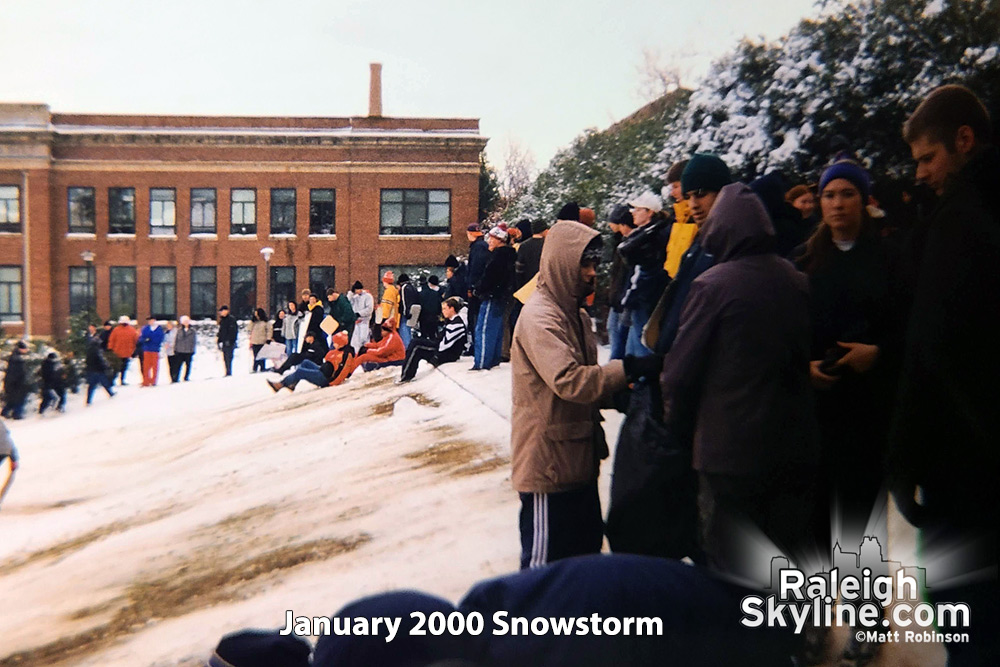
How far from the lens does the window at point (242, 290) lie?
12.7 ft

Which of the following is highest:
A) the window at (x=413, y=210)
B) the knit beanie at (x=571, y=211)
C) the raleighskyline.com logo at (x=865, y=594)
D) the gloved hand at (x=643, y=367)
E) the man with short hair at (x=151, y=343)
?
the window at (x=413, y=210)

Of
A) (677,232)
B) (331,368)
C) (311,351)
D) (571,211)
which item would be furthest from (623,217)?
(311,351)

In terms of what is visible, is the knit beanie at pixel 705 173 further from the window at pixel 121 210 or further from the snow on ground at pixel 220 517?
the window at pixel 121 210

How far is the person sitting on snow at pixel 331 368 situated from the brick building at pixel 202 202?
2754 millimetres

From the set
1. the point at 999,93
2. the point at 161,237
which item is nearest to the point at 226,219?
the point at 161,237

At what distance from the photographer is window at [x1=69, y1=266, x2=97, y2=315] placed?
3.70 metres

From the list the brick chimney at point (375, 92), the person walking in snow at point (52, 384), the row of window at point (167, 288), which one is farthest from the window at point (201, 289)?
the brick chimney at point (375, 92)

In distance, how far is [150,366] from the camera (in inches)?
152

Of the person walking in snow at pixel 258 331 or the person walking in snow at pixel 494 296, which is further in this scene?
the person walking in snow at pixel 494 296

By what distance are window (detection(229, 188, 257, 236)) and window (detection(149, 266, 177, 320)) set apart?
379mm

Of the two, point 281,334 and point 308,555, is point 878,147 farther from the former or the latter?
point 281,334

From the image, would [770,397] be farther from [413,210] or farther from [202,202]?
[202,202]

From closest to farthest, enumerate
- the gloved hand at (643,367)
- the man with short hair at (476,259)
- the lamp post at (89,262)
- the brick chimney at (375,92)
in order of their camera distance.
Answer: the gloved hand at (643,367) → the brick chimney at (375,92) → the lamp post at (89,262) → the man with short hair at (476,259)

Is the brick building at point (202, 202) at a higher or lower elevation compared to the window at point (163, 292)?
higher
